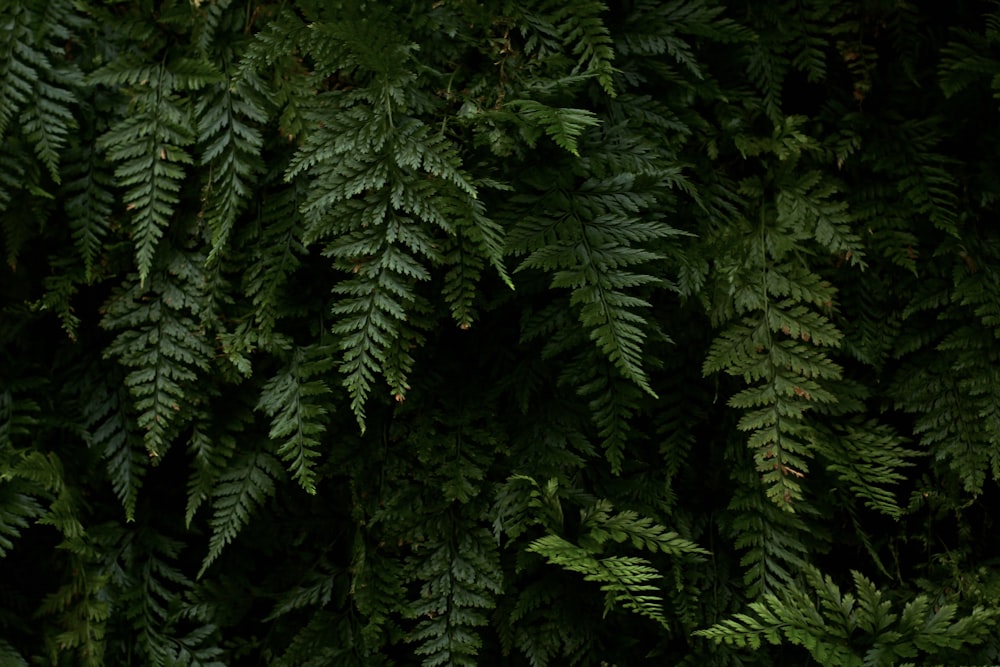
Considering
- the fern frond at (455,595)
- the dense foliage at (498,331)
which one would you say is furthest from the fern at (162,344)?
the fern frond at (455,595)

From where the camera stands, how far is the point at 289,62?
208 cm

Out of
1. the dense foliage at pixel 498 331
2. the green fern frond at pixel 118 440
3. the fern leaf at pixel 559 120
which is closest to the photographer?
the fern leaf at pixel 559 120

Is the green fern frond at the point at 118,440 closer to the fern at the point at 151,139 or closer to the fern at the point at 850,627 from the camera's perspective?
the fern at the point at 151,139

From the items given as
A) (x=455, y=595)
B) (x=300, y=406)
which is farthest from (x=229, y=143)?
(x=455, y=595)

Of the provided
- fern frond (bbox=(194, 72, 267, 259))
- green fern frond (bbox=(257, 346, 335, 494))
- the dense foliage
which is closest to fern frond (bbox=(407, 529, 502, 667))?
the dense foliage

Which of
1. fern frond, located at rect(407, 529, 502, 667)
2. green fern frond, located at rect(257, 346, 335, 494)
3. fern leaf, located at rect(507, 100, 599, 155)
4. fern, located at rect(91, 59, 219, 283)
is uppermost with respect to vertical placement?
fern leaf, located at rect(507, 100, 599, 155)

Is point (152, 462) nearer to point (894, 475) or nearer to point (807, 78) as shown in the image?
point (894, 475)

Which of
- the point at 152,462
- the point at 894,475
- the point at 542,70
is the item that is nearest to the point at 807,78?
the point at 542,70

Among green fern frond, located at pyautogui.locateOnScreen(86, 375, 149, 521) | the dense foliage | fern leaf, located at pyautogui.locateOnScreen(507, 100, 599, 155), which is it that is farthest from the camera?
green fern frond, located at pyautogui.locateOnScreen(86, 375, 149, 521)

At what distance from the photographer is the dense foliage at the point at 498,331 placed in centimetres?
195

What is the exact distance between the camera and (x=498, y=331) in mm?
2199

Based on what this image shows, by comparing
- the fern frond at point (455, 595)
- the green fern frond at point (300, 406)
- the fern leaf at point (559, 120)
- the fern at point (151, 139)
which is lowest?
the fern frond at point (455, 595)

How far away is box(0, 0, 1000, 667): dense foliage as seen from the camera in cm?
195

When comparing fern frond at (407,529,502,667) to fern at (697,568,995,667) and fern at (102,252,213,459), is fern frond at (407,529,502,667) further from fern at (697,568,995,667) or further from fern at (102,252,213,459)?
fern at (102,252,213,459)
